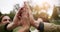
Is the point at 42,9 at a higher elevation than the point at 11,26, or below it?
higher

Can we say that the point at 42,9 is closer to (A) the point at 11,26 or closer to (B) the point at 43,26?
(B) the point at 43,26

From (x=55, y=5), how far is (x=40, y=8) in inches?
6.4

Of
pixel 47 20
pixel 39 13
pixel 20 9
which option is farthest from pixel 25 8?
pixel 47 20

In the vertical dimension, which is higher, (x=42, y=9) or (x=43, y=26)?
(x=42, y=9)

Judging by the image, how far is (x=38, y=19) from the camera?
4.25 feet

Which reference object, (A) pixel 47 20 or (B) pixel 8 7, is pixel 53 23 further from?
(B) pixel 8 7

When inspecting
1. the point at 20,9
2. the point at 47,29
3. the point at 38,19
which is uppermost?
the point at 20,9

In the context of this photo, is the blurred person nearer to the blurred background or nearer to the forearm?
the blurred background

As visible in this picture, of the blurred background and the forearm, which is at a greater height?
the blurred background

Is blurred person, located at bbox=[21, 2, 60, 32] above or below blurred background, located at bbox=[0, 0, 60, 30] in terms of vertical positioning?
below

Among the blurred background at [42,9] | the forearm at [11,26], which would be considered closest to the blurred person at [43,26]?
the blurred background at [42,9]

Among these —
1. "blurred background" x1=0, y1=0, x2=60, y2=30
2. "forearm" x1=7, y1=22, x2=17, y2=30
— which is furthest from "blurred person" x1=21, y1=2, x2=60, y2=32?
"forearm" x1=7, y1=22, x2=17, y2=30

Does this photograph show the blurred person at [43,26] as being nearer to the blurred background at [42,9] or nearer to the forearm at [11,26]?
the blurred background at [42,9]

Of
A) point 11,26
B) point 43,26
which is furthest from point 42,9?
point 11,26
